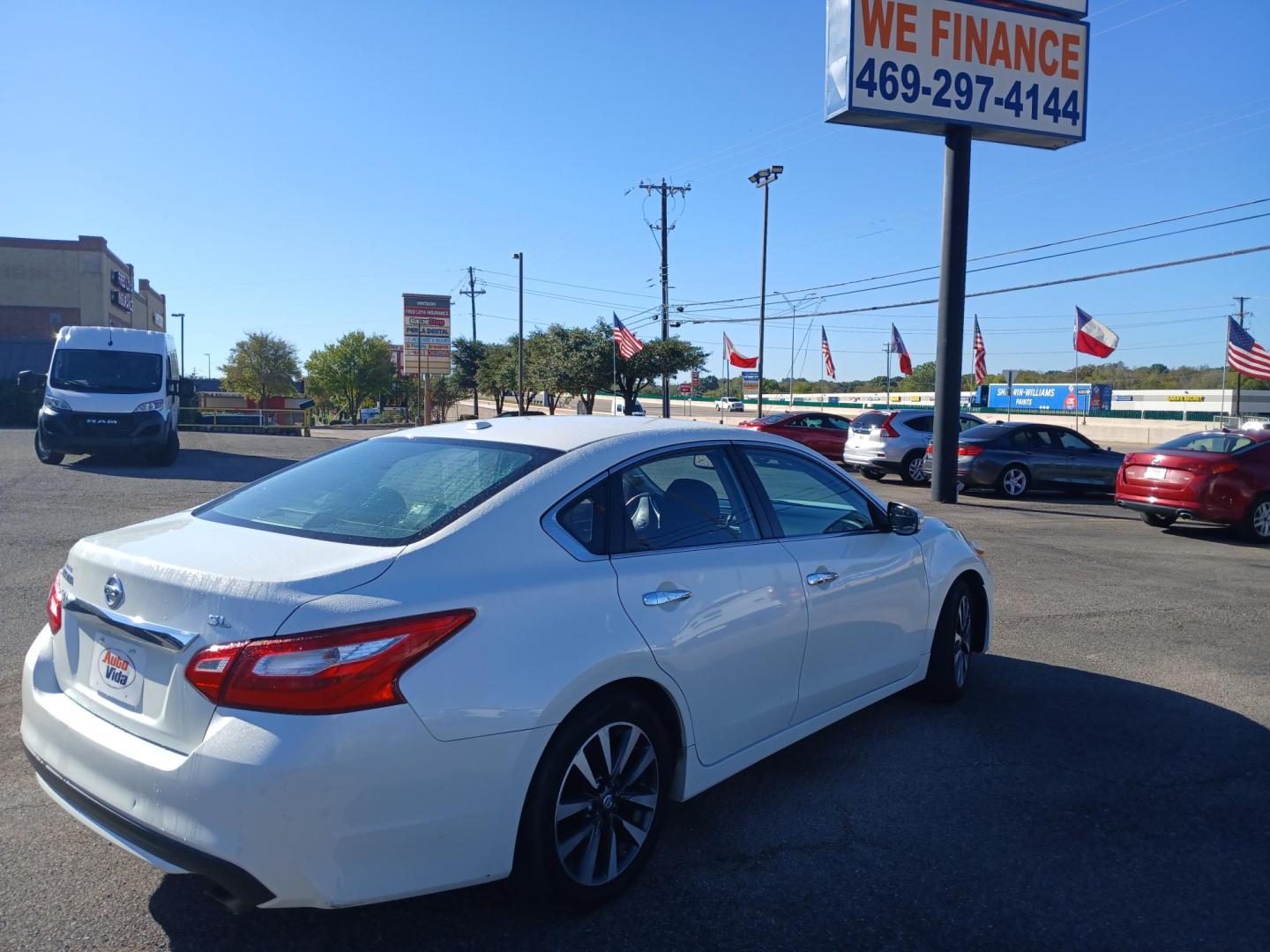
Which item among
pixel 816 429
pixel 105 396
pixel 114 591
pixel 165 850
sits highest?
pixel 105 396

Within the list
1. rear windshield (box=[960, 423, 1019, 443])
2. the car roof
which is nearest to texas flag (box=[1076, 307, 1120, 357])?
rear windshield (box=[960, 423, 1019, 443])

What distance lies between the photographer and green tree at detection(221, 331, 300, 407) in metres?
76.8

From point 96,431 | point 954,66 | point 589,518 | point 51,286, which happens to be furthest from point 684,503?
point 51,286

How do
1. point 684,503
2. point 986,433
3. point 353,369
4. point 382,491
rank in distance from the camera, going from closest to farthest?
point 382,491 < point 684,503 < point 986,433 < point 353,369

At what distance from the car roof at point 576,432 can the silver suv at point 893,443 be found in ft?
53.3

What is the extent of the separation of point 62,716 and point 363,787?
1188mm

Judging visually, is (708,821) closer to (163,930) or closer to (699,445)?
(699,445)

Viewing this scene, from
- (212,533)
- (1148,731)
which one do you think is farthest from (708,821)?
(1148,731)

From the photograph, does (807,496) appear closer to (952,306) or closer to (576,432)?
→ (576,432)

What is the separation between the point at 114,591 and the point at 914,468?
18.5 m

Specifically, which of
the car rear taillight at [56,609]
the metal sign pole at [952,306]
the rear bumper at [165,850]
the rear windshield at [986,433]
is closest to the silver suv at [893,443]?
the rear windshield at [986,433]

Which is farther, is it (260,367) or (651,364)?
(260,367)

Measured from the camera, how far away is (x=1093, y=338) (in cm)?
2967

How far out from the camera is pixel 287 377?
257ft
